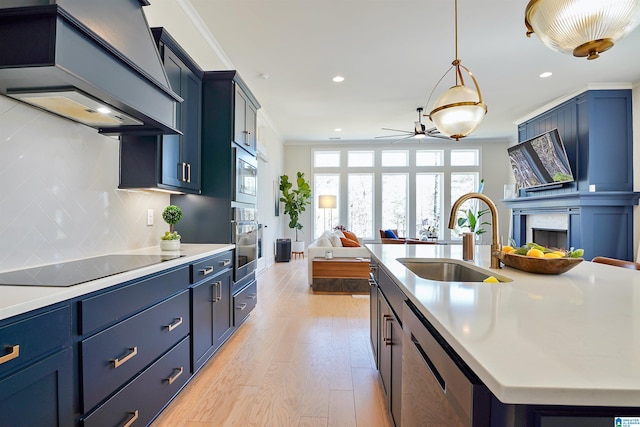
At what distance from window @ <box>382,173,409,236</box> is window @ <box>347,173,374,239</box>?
374mm

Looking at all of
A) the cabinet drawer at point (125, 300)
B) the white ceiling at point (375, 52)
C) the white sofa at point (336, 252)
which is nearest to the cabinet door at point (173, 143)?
the white ceiling at point (375, 52)

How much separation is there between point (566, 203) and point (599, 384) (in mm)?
5616

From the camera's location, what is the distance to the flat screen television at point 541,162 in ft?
16.2

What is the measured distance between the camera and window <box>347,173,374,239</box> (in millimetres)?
8453

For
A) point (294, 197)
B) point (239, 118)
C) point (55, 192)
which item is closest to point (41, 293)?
point (55, 192)

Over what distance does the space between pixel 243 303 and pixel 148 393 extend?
1.49 meters

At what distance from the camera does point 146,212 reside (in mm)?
2543

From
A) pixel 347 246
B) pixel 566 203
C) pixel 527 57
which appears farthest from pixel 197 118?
pixel 566 203

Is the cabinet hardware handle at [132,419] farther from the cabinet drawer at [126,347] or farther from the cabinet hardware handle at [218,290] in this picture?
the cabinet hardware handle at [218,290]

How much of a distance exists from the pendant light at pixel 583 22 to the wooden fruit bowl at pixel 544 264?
2.77ft

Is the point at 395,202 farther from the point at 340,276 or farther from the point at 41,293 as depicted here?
the point at 41,293

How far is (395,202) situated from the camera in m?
8.42

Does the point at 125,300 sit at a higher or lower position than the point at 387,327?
higher

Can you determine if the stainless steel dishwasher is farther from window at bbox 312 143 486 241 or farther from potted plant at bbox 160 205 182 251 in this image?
window at bbox 312 143 486 241
